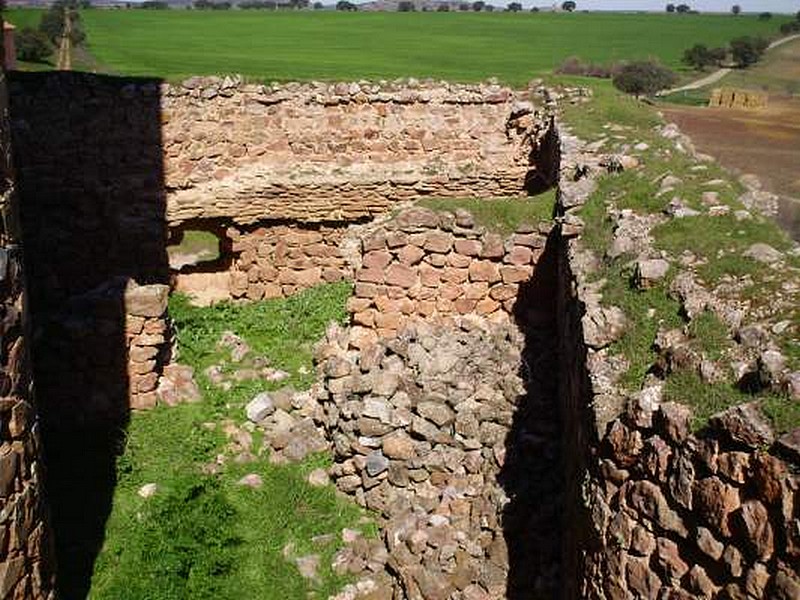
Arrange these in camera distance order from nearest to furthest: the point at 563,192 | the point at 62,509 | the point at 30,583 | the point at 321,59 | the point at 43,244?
1. the point at 30,583
2. the point at 62,509
3. the point at 563,192
4. the point at 43,244
5. the point at 321,59

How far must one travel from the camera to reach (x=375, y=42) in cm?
6319

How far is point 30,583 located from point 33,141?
8971 millimetres

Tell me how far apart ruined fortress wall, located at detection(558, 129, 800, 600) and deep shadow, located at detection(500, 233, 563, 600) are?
0.85 meters

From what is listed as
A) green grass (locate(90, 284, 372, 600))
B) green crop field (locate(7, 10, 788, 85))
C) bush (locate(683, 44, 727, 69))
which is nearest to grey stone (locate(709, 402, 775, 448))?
green grass (locate(90, 284, 372, 600))

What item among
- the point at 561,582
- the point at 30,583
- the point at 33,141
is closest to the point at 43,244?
the point at 33,141

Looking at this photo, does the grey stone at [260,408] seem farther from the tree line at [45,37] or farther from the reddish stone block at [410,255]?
the tree line at [45,37]

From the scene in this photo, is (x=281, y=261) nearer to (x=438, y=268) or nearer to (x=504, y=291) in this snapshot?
(x=438, y=268)

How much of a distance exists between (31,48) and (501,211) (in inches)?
1523

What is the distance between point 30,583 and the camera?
219 inches

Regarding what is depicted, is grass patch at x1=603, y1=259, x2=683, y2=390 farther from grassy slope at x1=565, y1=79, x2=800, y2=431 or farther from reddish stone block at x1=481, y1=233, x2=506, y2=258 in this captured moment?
reddish stone block at x1=481, y1=233, x2=506, y2=258

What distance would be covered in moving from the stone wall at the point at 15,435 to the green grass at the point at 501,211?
470cm

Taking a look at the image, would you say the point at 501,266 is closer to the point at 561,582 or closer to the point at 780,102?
the point at 561,582

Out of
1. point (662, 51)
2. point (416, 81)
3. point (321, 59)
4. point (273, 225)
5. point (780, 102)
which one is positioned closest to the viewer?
point (273, 225)

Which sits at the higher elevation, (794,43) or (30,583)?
(794,43)
